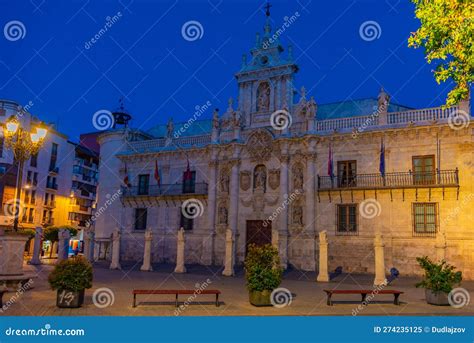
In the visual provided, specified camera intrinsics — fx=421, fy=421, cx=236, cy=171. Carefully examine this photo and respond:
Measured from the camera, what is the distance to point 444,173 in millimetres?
23188

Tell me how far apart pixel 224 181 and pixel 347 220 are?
29.9ft

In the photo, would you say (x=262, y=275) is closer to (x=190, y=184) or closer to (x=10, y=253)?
(x=10, y=253)

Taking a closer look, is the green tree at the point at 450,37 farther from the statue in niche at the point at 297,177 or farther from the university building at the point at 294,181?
the statue in niche at the point at 297,177

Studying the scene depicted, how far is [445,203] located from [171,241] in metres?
18.6

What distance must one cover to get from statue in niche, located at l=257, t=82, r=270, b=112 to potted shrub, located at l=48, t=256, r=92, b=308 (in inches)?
808

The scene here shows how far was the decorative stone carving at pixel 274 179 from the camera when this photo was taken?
92.0 ft

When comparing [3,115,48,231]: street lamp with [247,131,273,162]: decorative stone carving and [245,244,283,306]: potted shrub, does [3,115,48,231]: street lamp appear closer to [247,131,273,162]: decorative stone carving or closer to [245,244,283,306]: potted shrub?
[245,244,283,306]: potted shrub

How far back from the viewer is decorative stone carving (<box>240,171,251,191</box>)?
29234mm

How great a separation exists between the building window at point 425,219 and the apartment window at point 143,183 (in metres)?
19.9

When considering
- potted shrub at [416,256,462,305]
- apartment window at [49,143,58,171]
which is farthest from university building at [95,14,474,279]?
apartment window at [49,143,58,171]

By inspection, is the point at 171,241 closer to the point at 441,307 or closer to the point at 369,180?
the point at 369,180

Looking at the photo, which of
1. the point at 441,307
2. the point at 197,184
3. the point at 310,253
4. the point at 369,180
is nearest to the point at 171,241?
the point at 197,184

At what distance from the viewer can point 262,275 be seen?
487 inches

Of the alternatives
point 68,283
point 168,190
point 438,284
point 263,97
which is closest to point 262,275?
point 68,283
